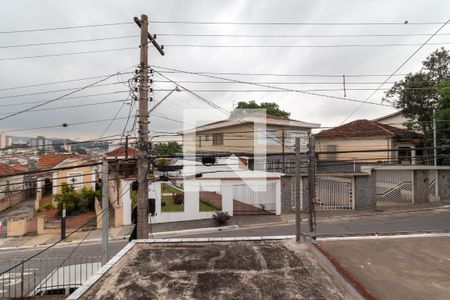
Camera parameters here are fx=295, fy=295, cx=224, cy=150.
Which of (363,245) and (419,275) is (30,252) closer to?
(363,245)

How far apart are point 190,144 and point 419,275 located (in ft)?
87.7

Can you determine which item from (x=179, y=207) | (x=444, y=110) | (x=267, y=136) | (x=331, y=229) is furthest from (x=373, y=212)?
(x=179, y=207)

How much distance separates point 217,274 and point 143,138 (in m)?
5.68

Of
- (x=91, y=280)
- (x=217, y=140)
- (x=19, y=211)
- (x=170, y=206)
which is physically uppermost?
(x=217, y=140)

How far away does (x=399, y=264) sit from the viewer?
4.93m

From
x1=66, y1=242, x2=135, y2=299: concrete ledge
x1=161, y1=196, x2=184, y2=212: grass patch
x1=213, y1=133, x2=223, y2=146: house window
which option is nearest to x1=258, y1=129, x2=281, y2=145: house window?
x1=213, y1=133, x2=223, y2=146: house window

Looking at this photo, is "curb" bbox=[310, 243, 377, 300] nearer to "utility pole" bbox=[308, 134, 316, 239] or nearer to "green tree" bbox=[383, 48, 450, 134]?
"utility pole" bbox=[308, 134, 316, 239]

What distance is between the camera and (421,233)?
6.56 metres

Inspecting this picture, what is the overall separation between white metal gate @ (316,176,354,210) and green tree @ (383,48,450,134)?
322 inches

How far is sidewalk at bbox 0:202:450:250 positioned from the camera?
17828 millimetres

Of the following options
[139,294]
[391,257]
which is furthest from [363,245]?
[139,294]

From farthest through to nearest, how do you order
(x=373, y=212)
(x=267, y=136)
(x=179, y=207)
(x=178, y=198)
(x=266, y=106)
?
(x=266, y=106), (x=267, y=136), (x=178, y=198), (x=179, y=207), (x=373, y=212)

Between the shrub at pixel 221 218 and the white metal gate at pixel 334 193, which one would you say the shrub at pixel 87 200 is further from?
the white metal gate at pixel 334 193

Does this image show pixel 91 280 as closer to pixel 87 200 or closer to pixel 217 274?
pixel 217 274
